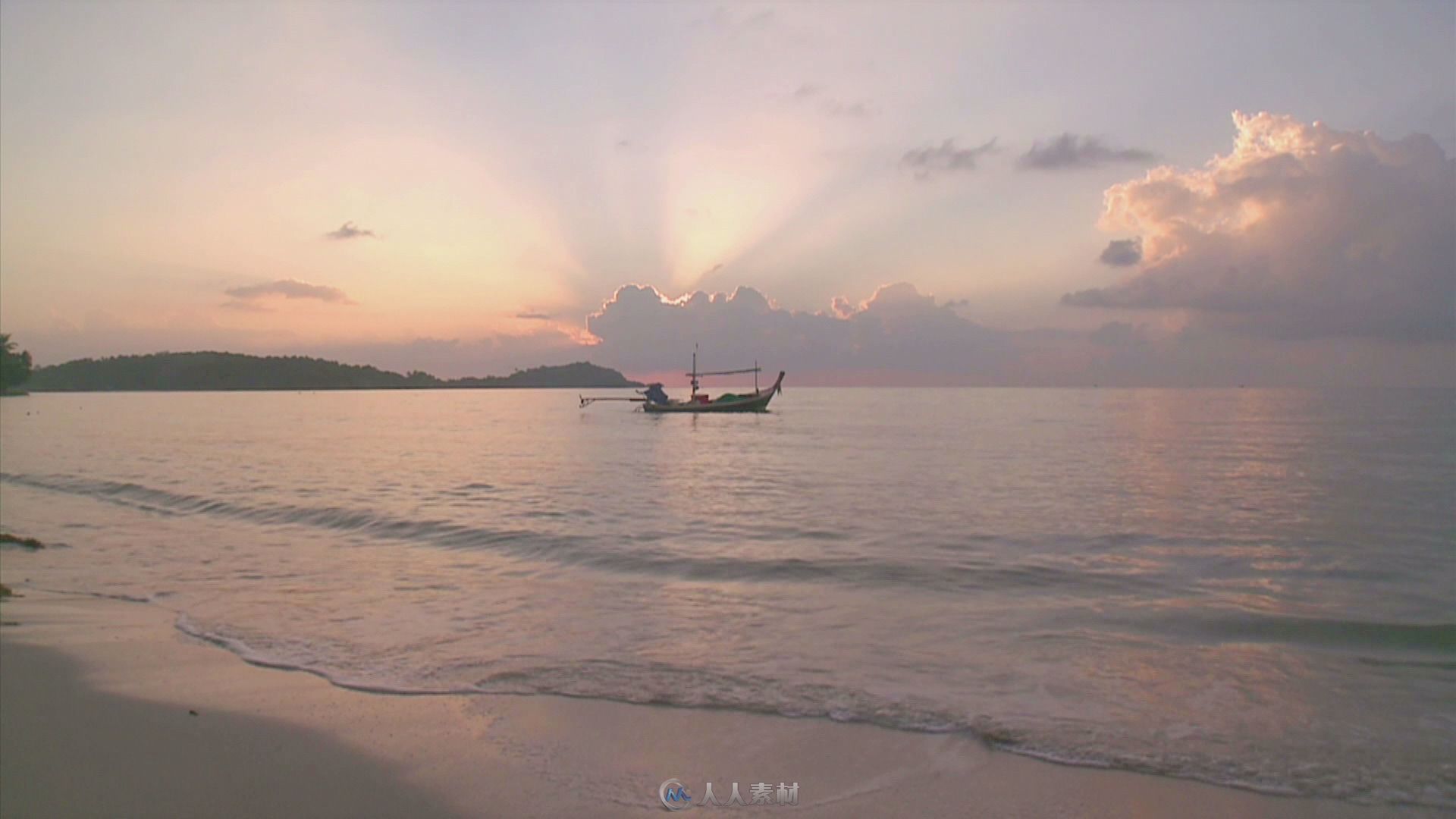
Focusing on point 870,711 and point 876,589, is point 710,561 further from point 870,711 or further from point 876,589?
point 870,711

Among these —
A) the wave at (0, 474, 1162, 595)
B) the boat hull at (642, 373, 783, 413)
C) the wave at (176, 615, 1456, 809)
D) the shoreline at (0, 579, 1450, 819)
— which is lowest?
the wave at (0, 474, 1162, 595)

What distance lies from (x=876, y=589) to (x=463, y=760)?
856cm

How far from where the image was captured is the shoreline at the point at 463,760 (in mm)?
5699

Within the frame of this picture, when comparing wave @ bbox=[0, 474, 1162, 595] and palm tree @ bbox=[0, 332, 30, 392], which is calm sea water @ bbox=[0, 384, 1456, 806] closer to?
wave @ bbox=[0, 474, 1162, 595]

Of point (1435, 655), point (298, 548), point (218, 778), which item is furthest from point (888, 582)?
point (298, 548)

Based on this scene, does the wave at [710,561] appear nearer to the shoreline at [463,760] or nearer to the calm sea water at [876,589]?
the calm sea water at [876,589]

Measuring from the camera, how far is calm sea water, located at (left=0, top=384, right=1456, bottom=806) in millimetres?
7977

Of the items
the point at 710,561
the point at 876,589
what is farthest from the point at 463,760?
the point at 710,561

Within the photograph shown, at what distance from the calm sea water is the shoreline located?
1.57 ft

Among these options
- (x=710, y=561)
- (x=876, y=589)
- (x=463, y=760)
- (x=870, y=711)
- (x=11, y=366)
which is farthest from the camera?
(x=11, y=366)

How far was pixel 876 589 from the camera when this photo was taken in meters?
13.7

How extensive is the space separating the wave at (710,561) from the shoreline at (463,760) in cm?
727

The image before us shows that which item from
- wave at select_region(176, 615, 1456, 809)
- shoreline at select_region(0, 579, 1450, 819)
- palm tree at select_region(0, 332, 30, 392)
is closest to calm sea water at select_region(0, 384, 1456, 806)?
wave at select_region(176, 615, 1456, 809)

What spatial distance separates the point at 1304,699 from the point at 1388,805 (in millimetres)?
2570
